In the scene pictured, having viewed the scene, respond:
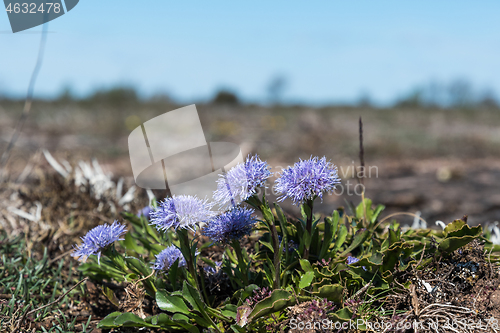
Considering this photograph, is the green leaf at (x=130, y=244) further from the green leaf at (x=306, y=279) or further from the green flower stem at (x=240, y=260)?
the green leaf at (x=306, y=279)

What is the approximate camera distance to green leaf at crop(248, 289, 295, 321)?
52.3 inches

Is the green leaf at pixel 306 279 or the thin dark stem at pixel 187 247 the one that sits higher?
the thin dark stem at pixel 187 247

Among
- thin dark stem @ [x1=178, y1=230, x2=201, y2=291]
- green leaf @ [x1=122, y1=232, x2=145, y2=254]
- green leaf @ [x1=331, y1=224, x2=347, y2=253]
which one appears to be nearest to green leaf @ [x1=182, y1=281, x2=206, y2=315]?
thin dark stem @ [x1=178, y1=230, x2=201, y2=291]

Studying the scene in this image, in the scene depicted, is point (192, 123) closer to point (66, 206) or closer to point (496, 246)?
point (496, 246)

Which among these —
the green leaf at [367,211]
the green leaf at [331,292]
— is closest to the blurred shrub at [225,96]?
the green leaf at [367,211]

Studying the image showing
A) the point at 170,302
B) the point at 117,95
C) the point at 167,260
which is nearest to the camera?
the point at 170,302

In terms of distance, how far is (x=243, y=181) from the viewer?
1235 millimetres

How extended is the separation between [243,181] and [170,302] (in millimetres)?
620

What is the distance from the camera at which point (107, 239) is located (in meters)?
1.44

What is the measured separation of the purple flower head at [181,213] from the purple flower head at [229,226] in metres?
0.10

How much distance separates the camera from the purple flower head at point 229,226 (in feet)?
4.62

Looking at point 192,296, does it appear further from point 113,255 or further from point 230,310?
point 113,255

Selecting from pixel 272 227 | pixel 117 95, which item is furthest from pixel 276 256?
pixel 117 95

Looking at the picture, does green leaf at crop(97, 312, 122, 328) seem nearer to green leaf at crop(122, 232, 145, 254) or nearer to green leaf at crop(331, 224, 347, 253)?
green leaf at crop(122, 232, 145, 254)
